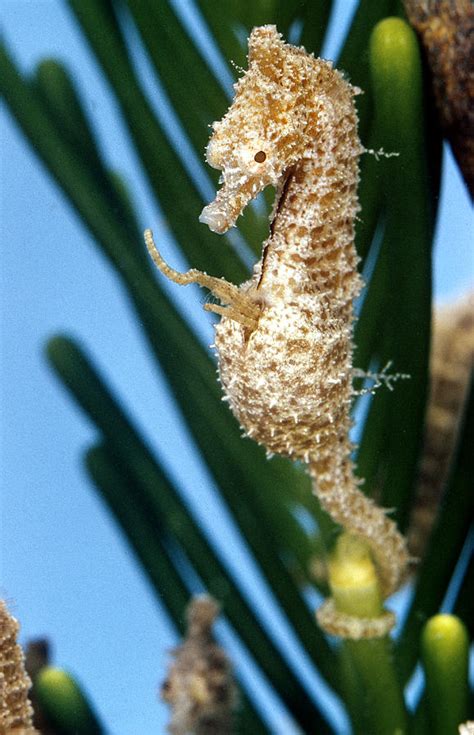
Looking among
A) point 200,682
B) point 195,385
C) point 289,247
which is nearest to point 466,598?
point 200,682

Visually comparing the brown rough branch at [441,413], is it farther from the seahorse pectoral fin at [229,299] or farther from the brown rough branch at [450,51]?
the seahorse pectoral fin at [229,299]

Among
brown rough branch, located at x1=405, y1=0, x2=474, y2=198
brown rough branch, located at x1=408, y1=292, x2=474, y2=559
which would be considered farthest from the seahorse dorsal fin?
brown rough branch, located at x1=408, y1=292, x2=474, y2=559

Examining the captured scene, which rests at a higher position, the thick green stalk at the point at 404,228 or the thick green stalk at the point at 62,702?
the thick green stalk at the point at 404,228

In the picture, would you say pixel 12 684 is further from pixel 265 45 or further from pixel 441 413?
pixel 441 413

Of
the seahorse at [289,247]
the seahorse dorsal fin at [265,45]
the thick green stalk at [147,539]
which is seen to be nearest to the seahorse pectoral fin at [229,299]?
the seahorse at [289,247]

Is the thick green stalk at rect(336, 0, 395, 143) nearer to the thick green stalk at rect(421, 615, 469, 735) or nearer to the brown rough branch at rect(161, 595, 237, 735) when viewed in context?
the thick green stalk at rect(421, 615, 469, 735)

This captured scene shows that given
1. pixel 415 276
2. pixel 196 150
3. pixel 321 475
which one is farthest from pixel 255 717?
pixel 196 150

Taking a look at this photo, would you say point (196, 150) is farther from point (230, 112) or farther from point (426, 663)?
point (426, 663)
